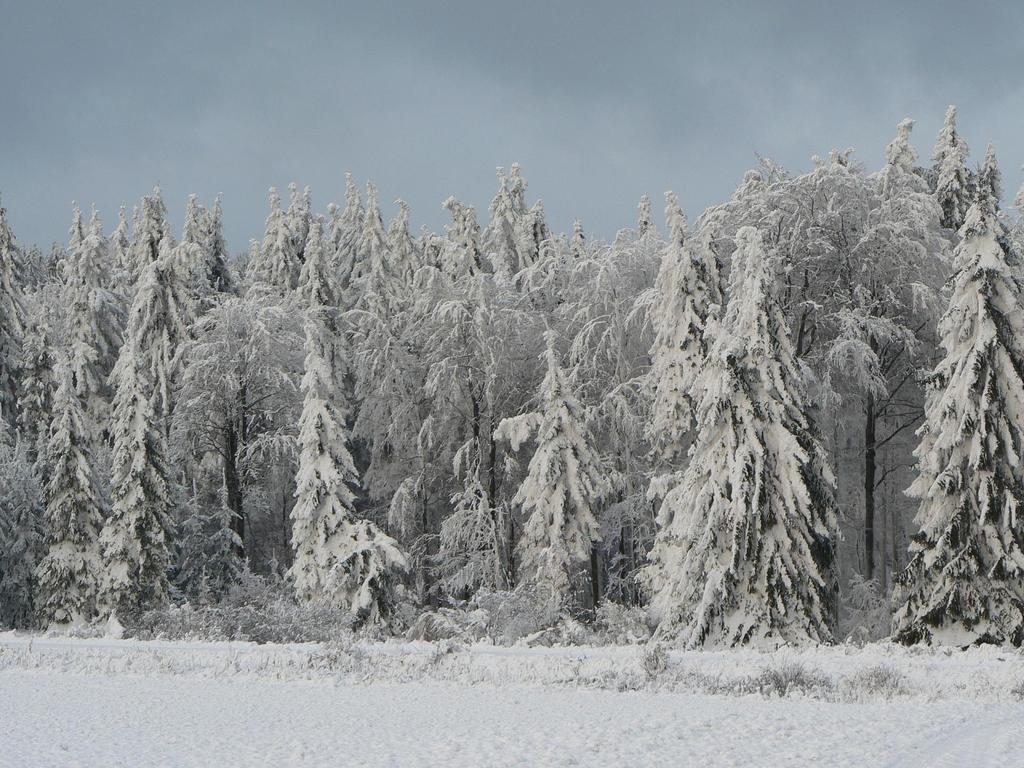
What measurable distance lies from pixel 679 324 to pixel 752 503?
24.9ft

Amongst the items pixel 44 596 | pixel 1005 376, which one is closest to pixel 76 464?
pixel 44 596

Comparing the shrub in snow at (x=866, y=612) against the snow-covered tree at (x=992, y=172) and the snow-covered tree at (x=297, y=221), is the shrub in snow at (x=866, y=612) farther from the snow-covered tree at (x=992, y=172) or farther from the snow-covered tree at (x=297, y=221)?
the snow-covered tree at (x=297, y=221)

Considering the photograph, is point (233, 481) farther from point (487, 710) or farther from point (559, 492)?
point (487, 710)

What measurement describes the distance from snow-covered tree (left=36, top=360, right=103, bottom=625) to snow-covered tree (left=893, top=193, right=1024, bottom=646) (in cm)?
2543

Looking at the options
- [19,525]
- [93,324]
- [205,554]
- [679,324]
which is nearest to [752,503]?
[679,324]

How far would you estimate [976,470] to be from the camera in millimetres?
19234

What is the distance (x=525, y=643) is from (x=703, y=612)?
3.97 m

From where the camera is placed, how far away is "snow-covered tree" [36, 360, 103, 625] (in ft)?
104

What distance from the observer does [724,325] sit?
21250 mm

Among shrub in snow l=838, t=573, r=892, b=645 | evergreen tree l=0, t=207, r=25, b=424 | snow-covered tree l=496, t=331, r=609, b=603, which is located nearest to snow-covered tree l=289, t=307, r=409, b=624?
snow-covered tree l=496, t=331, r=609, b=603

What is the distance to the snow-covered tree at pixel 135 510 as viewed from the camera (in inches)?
1202

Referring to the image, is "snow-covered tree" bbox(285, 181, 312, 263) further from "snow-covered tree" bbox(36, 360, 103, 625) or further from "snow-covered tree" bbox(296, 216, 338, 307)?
"snow-covered tree" bbox(36, 360, 103, 625)

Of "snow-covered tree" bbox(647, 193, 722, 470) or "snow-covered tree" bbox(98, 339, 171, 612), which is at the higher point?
"snow-covered tree" bbox(647, 193, 722, 470)

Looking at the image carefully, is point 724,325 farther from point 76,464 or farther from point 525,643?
point 76,464
